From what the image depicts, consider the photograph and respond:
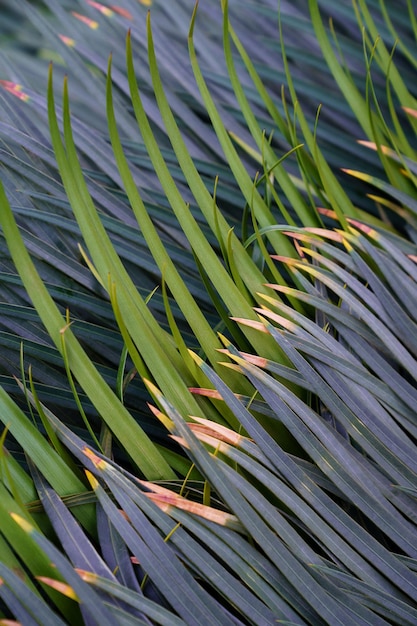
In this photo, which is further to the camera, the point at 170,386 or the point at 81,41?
the point at 81,41

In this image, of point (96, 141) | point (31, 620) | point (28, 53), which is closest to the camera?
point (31, 620)

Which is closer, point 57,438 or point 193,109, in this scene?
point 57,438

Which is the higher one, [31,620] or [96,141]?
[96,141]

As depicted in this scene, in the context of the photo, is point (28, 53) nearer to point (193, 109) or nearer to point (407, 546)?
point (193, 109)

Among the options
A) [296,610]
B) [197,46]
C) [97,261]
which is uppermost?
[197,46]

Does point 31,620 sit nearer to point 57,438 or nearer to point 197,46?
point 57,438

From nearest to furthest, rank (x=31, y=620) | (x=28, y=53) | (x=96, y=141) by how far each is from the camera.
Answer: (x=31, y=620), (x=96, y=141), (x=28, y=53)

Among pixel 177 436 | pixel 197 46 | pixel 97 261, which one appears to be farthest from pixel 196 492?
pixel 197 46

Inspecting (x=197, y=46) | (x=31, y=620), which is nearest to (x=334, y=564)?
(x=31, y=620)

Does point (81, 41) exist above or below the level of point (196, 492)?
above
